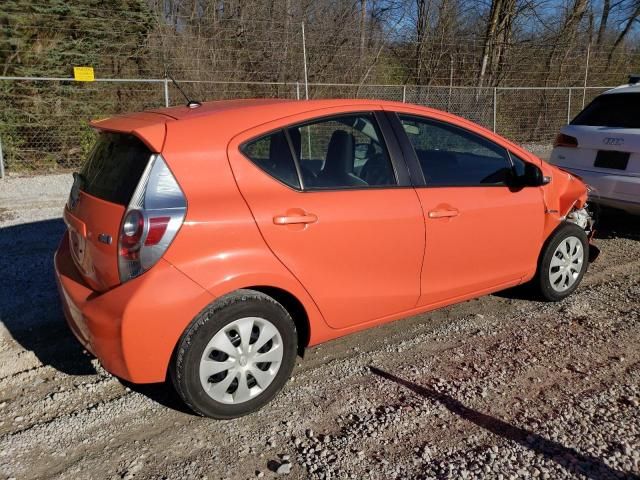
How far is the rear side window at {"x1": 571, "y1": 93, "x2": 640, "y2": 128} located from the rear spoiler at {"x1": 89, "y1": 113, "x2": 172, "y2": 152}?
4998mm

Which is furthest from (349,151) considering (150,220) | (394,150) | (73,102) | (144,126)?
(73,102)

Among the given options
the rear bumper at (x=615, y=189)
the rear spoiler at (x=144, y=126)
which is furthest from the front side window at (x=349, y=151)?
the rear bumper at (x=615, y=189)

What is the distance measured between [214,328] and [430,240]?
1507 mm

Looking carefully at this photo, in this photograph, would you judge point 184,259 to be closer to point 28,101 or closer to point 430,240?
point 430,240

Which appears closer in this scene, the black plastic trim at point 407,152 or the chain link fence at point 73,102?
the black plastic trim at point 407,152

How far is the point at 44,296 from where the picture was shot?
4562 millimetres

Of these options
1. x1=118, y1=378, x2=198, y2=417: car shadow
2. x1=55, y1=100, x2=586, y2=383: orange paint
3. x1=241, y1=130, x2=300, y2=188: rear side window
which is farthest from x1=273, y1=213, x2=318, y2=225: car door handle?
x1=118, y1=378, x2=198, y2=417: car shadow

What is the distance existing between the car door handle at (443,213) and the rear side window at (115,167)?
174 cm

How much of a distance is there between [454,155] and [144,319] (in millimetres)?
2508

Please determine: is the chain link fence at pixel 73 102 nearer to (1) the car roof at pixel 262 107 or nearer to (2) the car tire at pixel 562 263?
(2) the car tire at pixel 562 263

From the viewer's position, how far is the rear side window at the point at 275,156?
9.73 ft

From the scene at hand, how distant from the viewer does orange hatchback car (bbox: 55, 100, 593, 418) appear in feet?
8.79

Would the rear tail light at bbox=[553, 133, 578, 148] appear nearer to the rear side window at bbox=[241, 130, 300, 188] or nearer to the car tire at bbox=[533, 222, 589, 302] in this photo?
the car tire at bbox=[533, 222, 589, 302]

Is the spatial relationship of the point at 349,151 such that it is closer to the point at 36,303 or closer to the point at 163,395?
the point at 163,395
